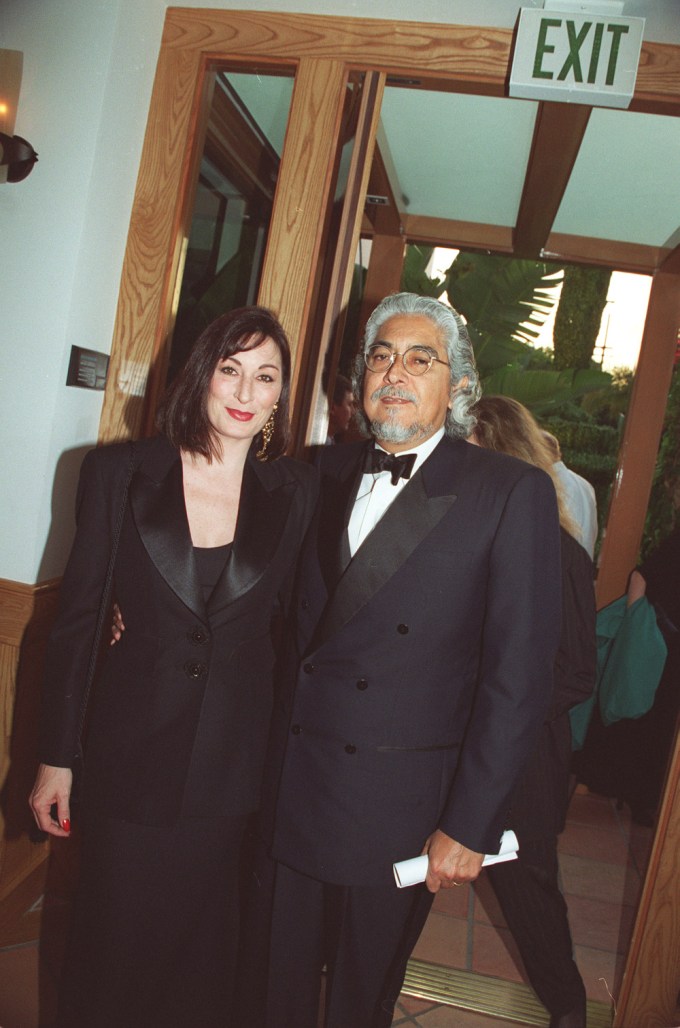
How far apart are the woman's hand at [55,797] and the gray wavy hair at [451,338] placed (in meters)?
1.34

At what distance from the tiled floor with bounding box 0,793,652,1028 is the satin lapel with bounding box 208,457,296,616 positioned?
1.26 meters

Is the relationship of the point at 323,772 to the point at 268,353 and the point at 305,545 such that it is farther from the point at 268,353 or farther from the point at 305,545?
the point at 268,353

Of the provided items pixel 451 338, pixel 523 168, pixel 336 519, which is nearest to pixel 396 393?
pixel 451 338

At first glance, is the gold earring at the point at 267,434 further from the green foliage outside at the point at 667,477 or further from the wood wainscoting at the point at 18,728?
the green foliage outside at the point at 667,477

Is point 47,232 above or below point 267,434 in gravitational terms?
above

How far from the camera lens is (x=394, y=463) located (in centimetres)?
183

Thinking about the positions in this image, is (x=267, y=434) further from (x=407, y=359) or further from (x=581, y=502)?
(x=581, y=502)

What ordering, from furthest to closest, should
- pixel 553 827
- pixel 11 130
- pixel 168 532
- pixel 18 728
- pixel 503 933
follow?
1. pixel 503 933
2. pixel 18 728
3. pixel 11 130
4. pixel 553 827
5. pixel 168 532

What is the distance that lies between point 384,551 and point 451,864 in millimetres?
751

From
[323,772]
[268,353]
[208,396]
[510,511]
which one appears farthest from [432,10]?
[323,772]

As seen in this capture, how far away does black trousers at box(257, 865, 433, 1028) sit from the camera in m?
1.79

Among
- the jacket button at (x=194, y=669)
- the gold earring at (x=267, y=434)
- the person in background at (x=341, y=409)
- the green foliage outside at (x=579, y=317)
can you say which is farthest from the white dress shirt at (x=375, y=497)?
the green foliage outside at (x=579, y=317)

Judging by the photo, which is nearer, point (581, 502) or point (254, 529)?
point (254, 529)

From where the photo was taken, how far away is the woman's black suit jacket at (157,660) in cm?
176
